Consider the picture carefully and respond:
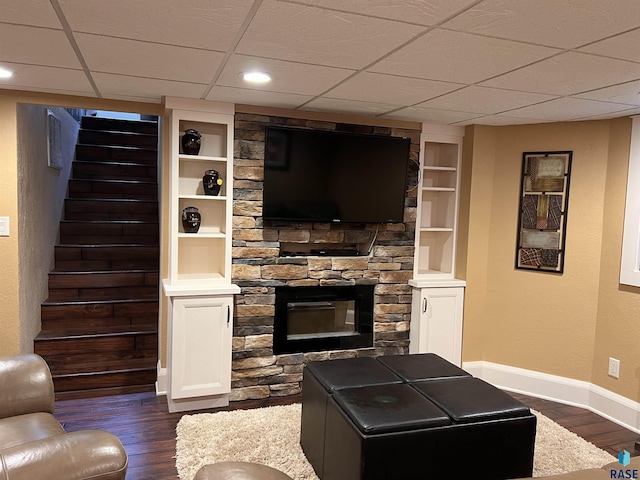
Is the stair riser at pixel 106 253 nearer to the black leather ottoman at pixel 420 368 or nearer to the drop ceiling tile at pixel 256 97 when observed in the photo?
the drop ceiling tile at pixel 256 97

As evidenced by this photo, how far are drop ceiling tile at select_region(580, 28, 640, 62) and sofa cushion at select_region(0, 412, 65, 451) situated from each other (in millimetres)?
2804

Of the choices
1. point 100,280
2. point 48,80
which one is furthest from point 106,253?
point 48,80

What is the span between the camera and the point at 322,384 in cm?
271

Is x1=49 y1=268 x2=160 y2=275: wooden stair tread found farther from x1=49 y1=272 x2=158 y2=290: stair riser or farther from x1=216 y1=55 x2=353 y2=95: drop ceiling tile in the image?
x1=216 y1=55 x2=353 y2=95: drop ceiling tile

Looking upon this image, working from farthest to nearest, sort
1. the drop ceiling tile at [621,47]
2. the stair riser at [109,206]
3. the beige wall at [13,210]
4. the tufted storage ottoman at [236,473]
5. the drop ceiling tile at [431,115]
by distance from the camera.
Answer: the stair riser at [109,206]
the drop ceiling tile at [431,115]
the beige wall at [13,210]
the drop ceiling tile at [621,47]
the tufted storage ottoman at [236,473]

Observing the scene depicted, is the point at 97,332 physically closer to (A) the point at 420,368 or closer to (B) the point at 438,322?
(A) the point at 420,368

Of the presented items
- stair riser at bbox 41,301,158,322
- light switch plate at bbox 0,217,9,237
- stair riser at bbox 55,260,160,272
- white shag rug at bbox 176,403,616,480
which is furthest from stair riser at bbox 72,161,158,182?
white shag rug at bbox 176,403,616,480

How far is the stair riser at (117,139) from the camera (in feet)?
19.2

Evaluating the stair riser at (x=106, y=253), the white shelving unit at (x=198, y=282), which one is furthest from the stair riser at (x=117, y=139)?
the white shelving unit at (x=198, y=282)

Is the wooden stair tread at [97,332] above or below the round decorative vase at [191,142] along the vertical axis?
below

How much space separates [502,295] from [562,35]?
269 centimetres

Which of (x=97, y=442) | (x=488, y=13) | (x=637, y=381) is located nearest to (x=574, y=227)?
(x=637, y=381)

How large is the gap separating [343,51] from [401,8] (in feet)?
1.74

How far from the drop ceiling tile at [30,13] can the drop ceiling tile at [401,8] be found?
94 cm
